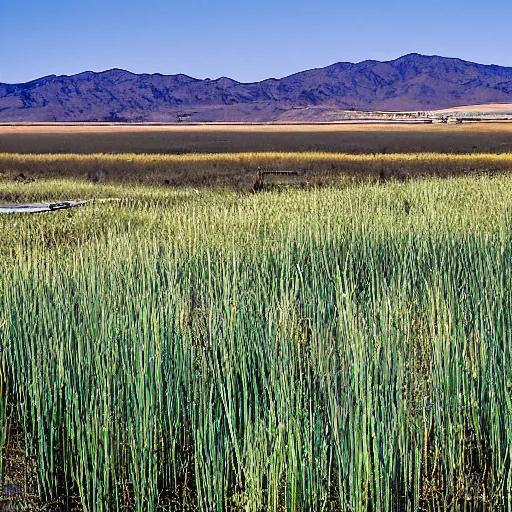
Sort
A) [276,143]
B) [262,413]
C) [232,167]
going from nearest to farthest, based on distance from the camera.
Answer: [262,413] < [232,167] < [276,143]

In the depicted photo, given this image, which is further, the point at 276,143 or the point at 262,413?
the point at 276,143

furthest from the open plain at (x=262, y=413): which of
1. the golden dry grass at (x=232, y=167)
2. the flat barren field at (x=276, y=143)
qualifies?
the flat barren field at (x=276, y=143)

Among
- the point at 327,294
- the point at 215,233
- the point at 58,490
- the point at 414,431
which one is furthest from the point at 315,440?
the point at 215,233

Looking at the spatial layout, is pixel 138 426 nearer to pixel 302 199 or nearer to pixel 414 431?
pixel 414 431

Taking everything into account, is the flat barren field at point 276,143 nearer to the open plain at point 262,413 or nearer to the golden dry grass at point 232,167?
the golden dry grass at point 232,167

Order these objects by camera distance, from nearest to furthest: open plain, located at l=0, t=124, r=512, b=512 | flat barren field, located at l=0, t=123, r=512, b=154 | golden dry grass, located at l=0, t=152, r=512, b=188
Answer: open plain, located at l=0, t=124, r=512, b=512
golden dry grass, located at l=0, t=152, r=512, b=188
flat barren field, located at l=0, t=123, r=512, b=154

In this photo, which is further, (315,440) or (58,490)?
(58,490)

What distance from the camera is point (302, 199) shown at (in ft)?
33.4

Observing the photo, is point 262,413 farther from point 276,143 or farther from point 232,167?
point 276,143

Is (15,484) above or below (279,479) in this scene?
below

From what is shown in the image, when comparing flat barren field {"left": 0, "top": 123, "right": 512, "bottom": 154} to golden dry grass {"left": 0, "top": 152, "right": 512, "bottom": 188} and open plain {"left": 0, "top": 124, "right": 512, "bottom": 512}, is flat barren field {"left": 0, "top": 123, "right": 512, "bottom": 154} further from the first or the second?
open plain {"left": 0, "top": 124, "right": 512, "bottom": 512}

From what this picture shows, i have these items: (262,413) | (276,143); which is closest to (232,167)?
(262,413)

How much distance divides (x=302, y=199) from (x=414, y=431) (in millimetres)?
7360

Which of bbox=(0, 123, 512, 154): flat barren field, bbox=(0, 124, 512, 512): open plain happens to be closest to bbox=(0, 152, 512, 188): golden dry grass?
bbox=(0, 123, 512, 154): flat barren field
